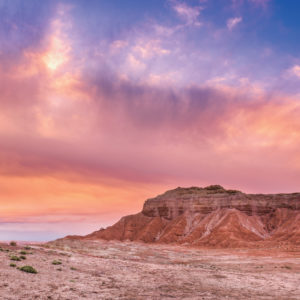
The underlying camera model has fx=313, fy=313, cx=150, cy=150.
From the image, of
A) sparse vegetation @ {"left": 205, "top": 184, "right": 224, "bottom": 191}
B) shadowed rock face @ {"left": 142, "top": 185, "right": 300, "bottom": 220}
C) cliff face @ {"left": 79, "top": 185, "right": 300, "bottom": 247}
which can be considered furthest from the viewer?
sparse vegetation @ {"left": 205, "top": 184, "right": 224, "bottom": 191}

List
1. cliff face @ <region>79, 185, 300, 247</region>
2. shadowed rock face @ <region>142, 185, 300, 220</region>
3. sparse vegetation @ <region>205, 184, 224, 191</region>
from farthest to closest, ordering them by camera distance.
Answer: sparse vegetation @ <region>205, 184, 224, 191</region> < shadowed rock face @ <region>142, 185, 300, 220</region> < cliff face @ <region>79, 185, 300, 247</region>

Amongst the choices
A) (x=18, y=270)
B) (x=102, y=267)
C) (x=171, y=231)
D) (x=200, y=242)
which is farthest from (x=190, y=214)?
(x=18, y=270)

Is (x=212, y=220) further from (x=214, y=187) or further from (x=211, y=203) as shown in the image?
(x=214, y=187)

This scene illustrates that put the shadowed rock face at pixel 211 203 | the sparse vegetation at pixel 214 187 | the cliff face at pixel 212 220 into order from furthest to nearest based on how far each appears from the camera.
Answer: the sparse vegetation at pixel 214 187
the shadowed rock face at pixel 211 203
the cliff face at pixel 212 220

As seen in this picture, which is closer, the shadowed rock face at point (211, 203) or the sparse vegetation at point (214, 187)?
the shadowed rock face at point (211, 203)

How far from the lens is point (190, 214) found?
12362 cm

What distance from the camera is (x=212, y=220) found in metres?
113

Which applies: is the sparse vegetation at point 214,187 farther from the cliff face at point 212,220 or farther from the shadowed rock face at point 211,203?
the cliff face at point 212,220

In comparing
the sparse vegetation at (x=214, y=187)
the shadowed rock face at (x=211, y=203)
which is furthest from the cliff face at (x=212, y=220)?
the sparse vegetation at (x=214, y=187)

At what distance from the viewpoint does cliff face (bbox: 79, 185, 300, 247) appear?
96312mm

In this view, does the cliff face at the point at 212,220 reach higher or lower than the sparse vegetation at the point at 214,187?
lower

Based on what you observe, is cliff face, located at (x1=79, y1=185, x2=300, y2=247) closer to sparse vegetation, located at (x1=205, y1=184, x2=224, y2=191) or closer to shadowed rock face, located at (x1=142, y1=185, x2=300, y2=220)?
shadowed rock face, located at (x1=142, y1=185, x2=300, y2=220)

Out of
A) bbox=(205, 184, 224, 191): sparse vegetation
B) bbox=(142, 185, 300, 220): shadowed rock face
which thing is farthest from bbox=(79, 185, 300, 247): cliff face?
bbox=(205, 184, 224, 191): sparse vegetation

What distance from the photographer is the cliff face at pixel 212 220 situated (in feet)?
316
